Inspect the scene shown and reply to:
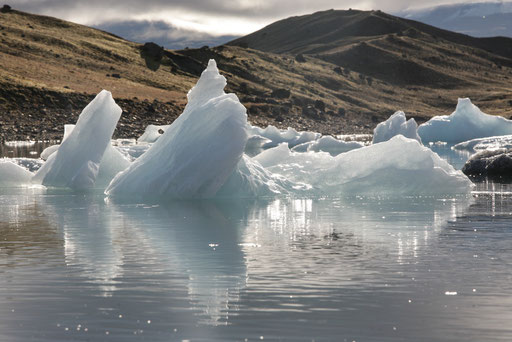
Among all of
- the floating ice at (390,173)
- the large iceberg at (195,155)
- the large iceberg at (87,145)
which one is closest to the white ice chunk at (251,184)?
the large iceberg at (195,155)

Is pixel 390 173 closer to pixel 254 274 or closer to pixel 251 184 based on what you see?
pixel 251 184

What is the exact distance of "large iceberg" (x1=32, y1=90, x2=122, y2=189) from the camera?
25.2m

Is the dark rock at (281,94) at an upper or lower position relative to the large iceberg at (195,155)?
upper

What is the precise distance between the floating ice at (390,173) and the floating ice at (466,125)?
44.6m

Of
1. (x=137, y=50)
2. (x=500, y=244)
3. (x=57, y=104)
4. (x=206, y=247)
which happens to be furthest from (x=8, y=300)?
(x=137, y=50)

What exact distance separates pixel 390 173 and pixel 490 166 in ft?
33.3

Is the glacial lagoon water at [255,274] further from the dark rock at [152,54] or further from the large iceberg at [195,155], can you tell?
the dark rock at [152,54]

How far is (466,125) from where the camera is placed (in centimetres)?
6906

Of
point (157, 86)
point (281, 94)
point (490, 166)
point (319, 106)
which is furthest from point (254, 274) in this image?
point (281, 94)

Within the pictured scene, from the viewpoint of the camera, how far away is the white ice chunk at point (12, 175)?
90.6 ft

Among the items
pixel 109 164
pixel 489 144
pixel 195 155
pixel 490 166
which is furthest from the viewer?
pixel 489 144

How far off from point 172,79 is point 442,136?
202ft

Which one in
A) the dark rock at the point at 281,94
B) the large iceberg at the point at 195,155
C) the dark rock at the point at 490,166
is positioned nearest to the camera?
the large iceberg at the point at 195,155

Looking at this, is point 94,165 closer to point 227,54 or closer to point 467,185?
point 467,185
